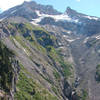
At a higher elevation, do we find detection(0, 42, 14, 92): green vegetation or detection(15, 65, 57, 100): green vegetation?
detection(0, 42, 14, 92): green vegetation

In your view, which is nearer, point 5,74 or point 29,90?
point 5,74

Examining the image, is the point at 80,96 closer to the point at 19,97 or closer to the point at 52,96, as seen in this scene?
the point at 52,96

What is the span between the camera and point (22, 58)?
656ft

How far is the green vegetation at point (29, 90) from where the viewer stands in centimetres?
14088

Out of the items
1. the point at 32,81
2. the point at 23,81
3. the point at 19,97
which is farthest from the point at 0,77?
the point at 32,81

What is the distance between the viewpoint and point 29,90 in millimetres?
151500

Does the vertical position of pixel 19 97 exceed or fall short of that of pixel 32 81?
it exceeds it

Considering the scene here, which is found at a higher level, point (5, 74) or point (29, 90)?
point (5, 74)

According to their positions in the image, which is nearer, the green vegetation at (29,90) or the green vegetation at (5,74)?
the green vegetation at (5,74)

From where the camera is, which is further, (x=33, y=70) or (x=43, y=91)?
(x=33, y=70)

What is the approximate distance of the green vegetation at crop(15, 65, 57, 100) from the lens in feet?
462

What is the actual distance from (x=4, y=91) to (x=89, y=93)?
425ft

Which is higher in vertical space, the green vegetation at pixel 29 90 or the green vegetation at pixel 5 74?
the green vegetation at pixel 5 74

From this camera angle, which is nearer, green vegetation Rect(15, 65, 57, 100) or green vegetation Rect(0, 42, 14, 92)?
green vegetation Rect(0, 42, 14, 92)
